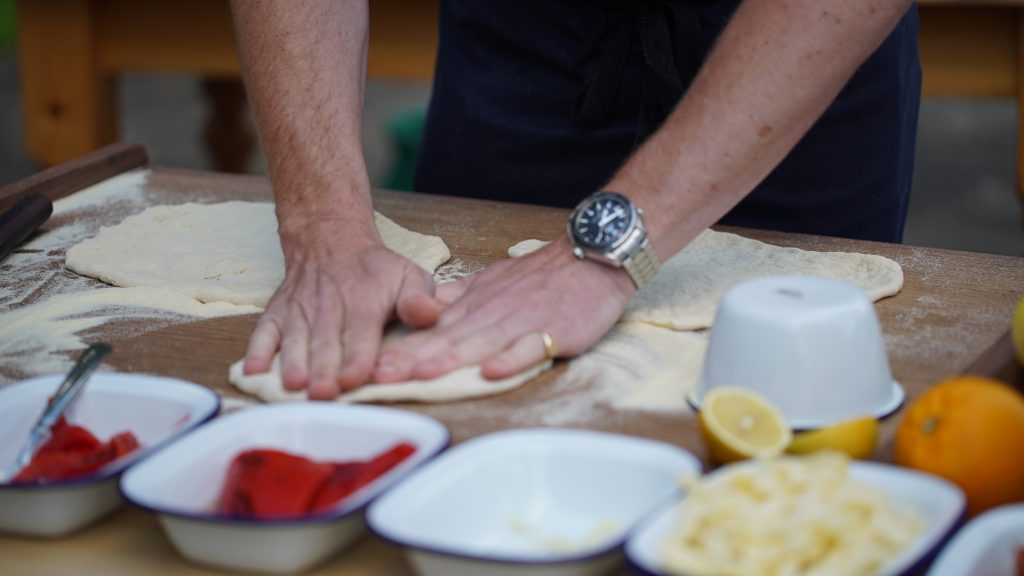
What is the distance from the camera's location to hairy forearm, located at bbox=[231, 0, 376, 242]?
1.58 metres

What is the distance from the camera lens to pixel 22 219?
68.1 inches

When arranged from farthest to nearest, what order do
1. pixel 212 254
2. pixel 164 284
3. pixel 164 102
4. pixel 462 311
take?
pixel 164 102 < pixel 212 254 < pixel 164 284 < pixel 462 311

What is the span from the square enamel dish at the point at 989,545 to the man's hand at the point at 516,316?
0.52 meters

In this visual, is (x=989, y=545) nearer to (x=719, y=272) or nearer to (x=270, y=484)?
(x=270, y=484)

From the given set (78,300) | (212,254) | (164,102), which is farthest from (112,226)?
(164,102)

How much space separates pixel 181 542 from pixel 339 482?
0.13 m

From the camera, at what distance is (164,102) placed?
278 inches

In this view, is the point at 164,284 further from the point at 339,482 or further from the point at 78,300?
the point at 339,482

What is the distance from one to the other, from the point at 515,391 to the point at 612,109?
0.71 m

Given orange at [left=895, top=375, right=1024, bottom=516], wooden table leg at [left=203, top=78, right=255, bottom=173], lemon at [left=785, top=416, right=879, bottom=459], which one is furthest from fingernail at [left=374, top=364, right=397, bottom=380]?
wooden table leg at [left=203, top=78, right=255, bottom=173]

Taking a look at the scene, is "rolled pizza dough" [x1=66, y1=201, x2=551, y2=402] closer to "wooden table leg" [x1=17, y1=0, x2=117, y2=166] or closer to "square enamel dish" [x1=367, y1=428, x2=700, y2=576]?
"square enamel dish" [x1=367, y1=428, x2=700, y2=576]

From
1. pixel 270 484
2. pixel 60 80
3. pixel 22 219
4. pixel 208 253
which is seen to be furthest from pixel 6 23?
pixel 270 484

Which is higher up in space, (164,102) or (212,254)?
(212,254)

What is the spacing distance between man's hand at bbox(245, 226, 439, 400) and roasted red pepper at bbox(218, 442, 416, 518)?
0.23 m
